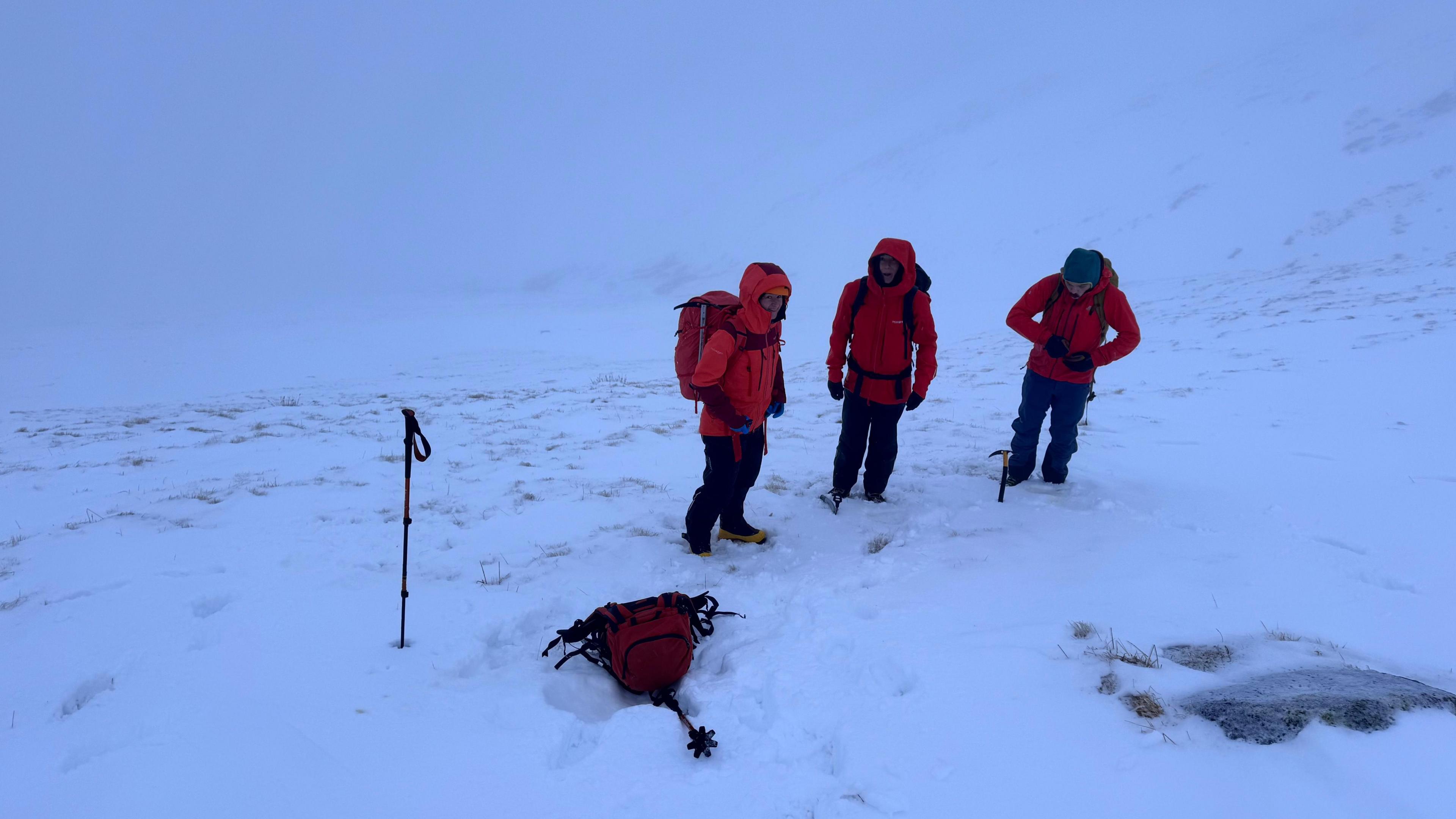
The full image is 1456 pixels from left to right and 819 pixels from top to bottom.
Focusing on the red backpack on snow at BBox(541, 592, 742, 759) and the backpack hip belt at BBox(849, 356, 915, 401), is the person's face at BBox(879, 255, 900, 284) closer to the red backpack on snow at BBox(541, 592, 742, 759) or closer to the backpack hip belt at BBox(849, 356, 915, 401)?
the backpack hip belt at BBox(849, 356, 915, 401)

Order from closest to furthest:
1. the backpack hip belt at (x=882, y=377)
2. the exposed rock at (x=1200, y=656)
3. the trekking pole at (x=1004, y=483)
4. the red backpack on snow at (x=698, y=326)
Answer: the exposed rock at (x=1200, y=656) → the red backpack on snow at (x=698, y=326) → the backpack hip belt at (x=882, y=377) → the trekking pole at (x=1004, y=483)

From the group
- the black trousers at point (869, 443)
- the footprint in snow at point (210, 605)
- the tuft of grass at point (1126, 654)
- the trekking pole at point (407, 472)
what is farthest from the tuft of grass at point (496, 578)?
the tuft of grass at point (1126, 654)

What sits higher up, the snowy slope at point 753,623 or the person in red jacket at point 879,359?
the person in red jacket at point 879,359

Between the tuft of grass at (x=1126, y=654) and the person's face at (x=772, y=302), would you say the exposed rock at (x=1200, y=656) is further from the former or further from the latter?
the person's face at (x=772, y=302)

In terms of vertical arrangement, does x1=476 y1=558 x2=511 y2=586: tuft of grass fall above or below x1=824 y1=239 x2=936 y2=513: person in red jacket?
below

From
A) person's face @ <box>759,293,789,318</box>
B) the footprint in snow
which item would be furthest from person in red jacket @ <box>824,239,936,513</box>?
the footprint in snow

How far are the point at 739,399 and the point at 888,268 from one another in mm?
1626

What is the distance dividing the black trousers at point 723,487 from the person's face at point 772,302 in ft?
3.24

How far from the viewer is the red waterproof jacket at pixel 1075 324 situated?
17.7 feet

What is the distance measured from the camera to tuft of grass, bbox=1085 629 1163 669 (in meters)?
3.05

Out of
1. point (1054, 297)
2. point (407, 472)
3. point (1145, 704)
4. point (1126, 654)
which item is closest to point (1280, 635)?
point (1126, 654)

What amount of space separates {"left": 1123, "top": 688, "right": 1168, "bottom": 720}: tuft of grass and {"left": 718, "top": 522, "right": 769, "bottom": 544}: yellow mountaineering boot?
291cm

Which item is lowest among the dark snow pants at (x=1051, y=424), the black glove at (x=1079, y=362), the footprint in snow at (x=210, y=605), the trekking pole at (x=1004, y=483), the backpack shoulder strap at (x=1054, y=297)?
the footprint in snow at (x=210, y=605)

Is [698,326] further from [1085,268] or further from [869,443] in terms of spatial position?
[1085,268]
